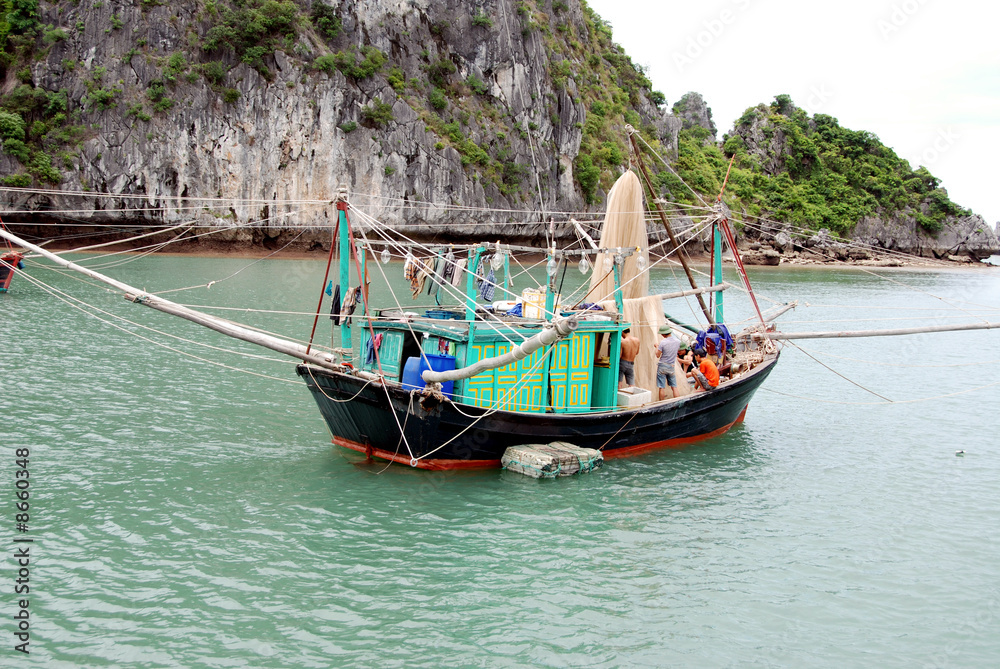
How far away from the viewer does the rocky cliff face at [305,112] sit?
48.9 metres

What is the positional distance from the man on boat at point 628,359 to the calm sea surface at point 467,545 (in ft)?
4.96

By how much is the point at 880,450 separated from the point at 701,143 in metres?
A: 84.0

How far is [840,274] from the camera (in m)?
64.2

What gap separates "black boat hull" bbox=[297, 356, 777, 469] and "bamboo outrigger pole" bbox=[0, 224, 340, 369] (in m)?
0.56

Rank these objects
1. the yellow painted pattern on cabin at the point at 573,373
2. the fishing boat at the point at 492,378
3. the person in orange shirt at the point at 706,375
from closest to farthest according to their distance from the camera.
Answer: the fishing boat at the point at 492,378 < the yellow painted pattern on cabin at the point at 573,373 < the person in orange shirt at the point at 706,375

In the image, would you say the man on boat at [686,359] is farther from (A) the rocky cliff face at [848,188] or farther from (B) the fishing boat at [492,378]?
(A) the rocky cliff face at [848,188]

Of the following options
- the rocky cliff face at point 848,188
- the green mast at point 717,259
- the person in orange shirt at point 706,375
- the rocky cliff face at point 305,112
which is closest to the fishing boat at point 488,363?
the person in orange shirt at point 706,375

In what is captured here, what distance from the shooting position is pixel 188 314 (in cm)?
962

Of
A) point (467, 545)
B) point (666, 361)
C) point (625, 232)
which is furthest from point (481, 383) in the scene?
point (625, 232)

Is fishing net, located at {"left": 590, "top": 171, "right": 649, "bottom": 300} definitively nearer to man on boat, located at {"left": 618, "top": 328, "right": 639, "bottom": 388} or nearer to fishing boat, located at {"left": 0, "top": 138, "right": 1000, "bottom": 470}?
fishing boat, located at {"left": 0, "top": 138, "right": 1000, "bottom": 470}

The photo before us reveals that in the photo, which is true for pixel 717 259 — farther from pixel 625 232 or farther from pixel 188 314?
pixel 188 314

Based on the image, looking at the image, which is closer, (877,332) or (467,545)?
(467,545)

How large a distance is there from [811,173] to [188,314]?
291ft

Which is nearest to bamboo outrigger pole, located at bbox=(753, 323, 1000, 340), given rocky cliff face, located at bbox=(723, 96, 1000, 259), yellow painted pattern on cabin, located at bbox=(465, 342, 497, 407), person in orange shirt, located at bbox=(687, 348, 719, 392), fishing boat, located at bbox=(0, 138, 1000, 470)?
fishing boat, located at bbox=(0, 138, 1000, 470)
